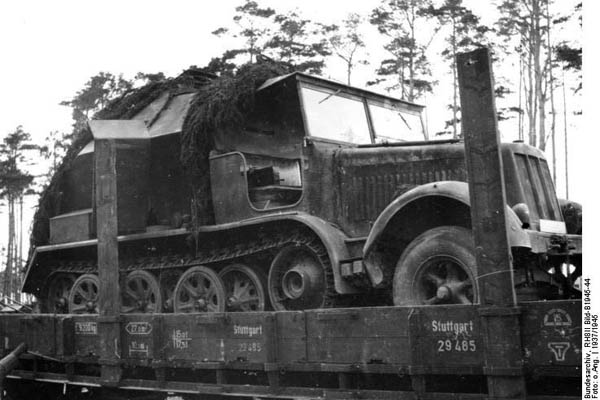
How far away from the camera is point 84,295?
9195 mm

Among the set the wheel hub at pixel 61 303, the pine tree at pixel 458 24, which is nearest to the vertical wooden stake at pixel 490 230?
the wheel hub at pixel 61 303

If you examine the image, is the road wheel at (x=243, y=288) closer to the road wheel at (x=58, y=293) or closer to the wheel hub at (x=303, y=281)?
the wheel hub at (x=303, y=281)

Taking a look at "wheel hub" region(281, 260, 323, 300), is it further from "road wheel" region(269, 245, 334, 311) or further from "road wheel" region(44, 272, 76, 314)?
"road wheel" region(44, 272, 76, 314)

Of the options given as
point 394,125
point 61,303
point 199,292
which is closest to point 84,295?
point 61,303

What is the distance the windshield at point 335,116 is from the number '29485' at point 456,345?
154 inches

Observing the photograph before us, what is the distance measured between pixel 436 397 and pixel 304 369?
99cm

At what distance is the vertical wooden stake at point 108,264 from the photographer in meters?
5.89

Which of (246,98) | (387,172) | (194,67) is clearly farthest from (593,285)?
(194,67)

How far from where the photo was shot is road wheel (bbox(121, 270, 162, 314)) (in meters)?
8.59

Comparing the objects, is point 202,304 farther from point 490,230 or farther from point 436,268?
point 490,230

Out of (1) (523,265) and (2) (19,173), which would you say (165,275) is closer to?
(1) (523,265)

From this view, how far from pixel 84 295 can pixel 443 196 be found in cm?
524

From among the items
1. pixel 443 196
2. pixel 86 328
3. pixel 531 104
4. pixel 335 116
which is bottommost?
pixel 86 328

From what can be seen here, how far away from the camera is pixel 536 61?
11.8 m
